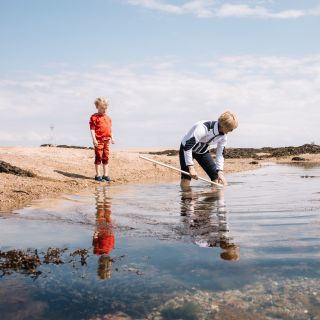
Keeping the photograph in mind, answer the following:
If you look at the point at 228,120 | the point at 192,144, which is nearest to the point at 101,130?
the point at 192,144

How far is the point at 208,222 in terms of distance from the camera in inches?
233

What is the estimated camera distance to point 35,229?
17.8ft

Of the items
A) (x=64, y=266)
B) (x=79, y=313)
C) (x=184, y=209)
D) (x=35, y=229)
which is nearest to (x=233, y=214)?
(x=184, y=209)

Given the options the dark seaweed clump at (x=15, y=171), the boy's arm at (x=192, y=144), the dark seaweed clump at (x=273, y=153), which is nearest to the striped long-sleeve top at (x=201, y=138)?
the boy's arm at (x=192, y=144)

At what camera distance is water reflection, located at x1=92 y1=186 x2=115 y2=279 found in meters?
3.80

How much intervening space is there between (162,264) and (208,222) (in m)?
2.08

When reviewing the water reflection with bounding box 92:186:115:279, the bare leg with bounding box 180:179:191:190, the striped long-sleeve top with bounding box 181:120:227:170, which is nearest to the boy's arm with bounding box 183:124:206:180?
the striped long-sleeve top with bounding box 181:120:227:170

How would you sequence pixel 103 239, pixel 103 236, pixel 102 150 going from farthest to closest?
1. pixel 102 150
2. pixel 103 236
3. pixel 103 239

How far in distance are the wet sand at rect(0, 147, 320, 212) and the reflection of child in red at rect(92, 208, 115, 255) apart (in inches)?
67.7

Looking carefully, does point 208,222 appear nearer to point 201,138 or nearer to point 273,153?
point 201,138

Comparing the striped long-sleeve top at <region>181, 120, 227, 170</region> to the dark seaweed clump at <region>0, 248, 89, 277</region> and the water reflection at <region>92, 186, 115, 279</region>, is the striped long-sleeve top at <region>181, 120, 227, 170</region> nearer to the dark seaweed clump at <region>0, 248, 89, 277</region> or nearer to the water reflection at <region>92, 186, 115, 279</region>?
the water reflection at <region>92, 186, 115, 279</region>

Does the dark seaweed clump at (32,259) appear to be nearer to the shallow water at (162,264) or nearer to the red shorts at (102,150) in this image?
the shallow water at (162,264)

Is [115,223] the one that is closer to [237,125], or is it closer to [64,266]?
[64,266]

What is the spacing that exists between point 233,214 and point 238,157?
2402 centimetres
